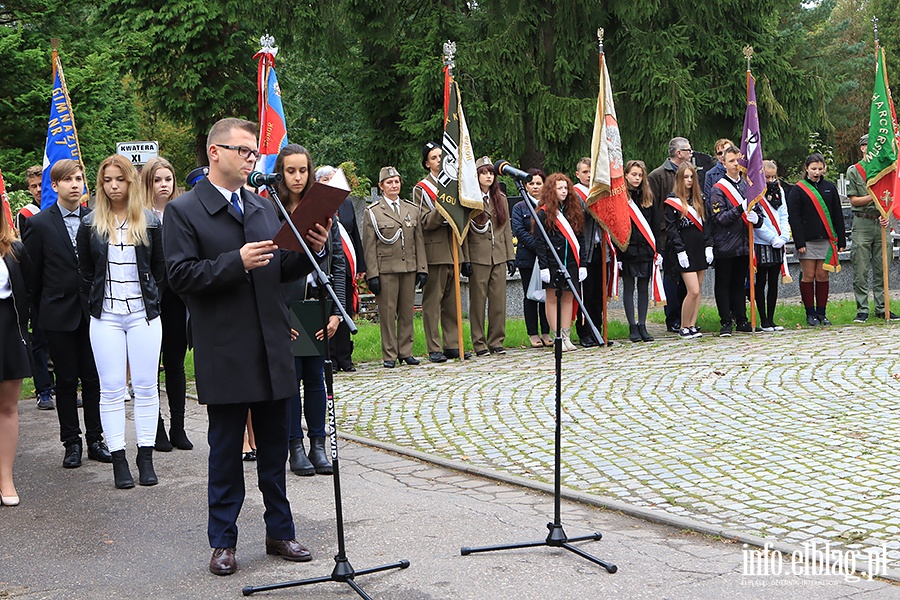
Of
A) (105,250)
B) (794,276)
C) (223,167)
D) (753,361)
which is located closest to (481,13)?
(794,276)

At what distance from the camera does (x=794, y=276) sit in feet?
65.4

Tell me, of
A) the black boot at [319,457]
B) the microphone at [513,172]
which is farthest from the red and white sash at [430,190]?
the microphone at [513,172]

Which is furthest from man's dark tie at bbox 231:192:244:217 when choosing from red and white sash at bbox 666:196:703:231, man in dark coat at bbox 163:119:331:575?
red and white sash at bbox 666:196:703:231

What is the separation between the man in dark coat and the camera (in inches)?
209

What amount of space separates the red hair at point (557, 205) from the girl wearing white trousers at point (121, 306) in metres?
6.35

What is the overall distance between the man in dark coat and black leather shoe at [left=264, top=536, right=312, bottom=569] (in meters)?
0.23

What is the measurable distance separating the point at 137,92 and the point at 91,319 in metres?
24.0

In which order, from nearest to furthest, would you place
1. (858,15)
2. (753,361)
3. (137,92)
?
1. (753,361)
2. (137,92)
3. (858,15)

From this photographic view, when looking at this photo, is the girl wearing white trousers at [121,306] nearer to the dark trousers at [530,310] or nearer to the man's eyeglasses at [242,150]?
the man's eyeglasses at [242,150]

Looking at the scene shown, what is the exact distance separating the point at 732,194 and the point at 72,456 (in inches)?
345

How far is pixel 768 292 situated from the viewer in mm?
14398

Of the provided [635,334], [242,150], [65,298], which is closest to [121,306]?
[65,298]

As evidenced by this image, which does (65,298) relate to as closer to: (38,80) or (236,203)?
(236,203)

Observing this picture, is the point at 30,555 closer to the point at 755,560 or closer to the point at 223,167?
the point at 223,167
